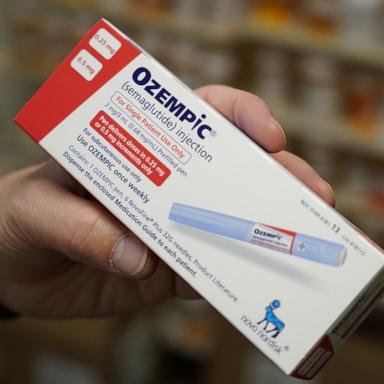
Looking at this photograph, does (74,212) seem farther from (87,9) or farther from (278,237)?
(87,9)

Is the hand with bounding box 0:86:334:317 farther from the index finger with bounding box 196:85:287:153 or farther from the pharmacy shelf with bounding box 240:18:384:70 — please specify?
the pharmacy shelf with bounding box 240:18:384:70

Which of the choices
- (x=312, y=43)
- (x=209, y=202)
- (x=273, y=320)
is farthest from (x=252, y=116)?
(x=312, y=43)

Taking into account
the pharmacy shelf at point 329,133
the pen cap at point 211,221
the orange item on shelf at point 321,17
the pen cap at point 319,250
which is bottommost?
the pen cap at point 211,221

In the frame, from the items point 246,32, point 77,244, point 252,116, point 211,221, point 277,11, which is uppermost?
point 277,11

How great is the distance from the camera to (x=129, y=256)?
692mm

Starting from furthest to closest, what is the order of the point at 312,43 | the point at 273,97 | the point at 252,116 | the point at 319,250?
the point at 273,97 → the point at 312,43 → the point at 252,116 → the point at 319,250

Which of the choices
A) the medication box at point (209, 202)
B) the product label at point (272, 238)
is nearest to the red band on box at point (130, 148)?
the medication box at point (209, 202)

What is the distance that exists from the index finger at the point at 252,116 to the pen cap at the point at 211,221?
0.12 metres

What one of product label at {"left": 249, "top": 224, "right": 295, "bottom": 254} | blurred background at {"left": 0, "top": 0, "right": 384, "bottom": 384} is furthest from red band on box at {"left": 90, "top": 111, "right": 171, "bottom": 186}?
blurred background at {"left": 0, "top": 0, "right": 384, "bottom": 384}

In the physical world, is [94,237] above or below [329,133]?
below

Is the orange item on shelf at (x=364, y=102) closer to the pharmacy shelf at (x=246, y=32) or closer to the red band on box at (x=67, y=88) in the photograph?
the pharmacy shelf at (x=246, y=32)

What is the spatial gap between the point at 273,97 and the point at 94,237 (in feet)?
4.66

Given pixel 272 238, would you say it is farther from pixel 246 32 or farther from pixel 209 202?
pixel 246 32

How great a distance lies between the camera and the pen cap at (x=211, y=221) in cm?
64
